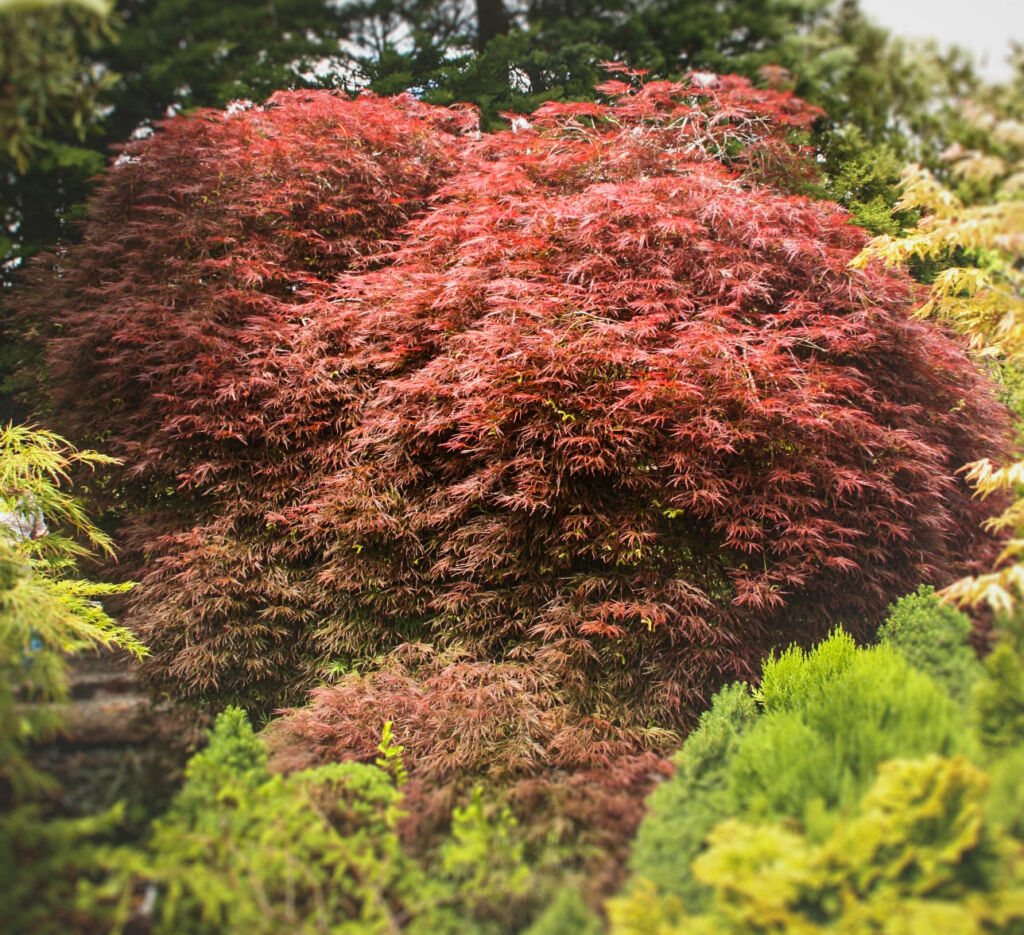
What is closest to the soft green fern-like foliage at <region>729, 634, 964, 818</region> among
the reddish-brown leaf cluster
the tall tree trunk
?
the reddish-brown leaf cluster

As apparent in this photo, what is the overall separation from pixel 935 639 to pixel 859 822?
1.10 m

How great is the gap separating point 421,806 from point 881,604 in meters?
2.26

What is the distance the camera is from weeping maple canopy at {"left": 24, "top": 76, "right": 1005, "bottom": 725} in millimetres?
2906

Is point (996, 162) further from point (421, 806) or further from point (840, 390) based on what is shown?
point (421, 806)

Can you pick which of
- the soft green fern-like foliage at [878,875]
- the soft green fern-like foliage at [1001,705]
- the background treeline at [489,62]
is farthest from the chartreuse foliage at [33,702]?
the soft green fern-like foliage at [1001,705]

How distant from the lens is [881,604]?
122 inches

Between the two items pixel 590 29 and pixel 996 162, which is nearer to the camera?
pixel 996 162

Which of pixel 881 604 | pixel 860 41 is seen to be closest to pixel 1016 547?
pixel 881 604

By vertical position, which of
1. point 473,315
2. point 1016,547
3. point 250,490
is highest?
point 473,315

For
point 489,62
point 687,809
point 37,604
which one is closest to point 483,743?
point 687,809

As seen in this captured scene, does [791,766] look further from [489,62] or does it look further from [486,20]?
[486,20]

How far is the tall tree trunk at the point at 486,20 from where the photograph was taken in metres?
4.54

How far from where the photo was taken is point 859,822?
1572 mm

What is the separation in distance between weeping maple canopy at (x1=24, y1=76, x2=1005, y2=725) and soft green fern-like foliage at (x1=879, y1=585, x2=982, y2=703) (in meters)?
0.29
